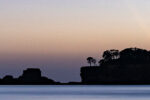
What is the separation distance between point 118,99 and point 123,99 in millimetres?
1574

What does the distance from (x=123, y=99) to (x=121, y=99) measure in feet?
1.36

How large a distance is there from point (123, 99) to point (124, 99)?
8.2 inches

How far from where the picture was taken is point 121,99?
12112cm

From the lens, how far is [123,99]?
121 metres

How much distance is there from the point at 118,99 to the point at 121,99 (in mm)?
1268

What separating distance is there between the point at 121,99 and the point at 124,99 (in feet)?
2.00

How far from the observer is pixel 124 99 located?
397ft

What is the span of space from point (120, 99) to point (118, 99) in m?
0.77

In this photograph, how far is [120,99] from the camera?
121 meters

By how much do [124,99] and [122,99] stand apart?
1.33 feet

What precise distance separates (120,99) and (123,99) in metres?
0.82

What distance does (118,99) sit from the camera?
12006 cm
